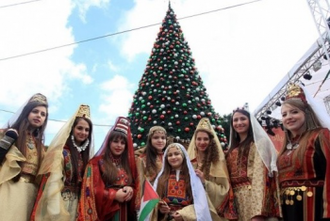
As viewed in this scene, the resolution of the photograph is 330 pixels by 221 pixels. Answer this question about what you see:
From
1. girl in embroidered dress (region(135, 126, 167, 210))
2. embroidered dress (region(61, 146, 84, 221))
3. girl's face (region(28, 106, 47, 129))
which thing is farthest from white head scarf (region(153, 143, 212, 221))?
girl's face (region(28, 106, 47, 129))

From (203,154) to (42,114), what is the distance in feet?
5.63

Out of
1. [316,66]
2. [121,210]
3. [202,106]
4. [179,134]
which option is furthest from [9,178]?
[316,66]

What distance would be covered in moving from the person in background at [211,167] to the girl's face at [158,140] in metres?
0.40

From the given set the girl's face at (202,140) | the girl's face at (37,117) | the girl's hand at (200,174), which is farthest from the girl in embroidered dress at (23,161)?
the girl's face at (202,140)

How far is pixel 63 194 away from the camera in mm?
2717

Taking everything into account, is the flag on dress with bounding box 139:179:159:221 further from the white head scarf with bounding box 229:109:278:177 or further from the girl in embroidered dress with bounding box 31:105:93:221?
the white head scarf with bounding box 229:109:278:177

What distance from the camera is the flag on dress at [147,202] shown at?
2.56 metres

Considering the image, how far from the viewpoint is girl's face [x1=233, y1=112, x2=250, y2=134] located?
3.03 m

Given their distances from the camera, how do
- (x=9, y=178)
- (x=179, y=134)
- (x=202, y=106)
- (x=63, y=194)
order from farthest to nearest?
1. (x=202, y=106)
2. (x=179, y=134)
3. (x=63, y=194)
4. (x=9, y=178)

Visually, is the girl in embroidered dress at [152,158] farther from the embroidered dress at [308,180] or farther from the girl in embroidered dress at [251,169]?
the embroidered dress at [308,180]

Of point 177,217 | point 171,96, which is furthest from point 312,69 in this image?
point 177,217

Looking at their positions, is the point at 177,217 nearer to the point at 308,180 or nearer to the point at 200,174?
the point at 200,174

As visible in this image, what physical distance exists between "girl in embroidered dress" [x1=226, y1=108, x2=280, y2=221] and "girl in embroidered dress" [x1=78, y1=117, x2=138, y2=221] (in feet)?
3.30

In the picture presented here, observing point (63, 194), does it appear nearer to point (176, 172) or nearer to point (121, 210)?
point (121, 210)
